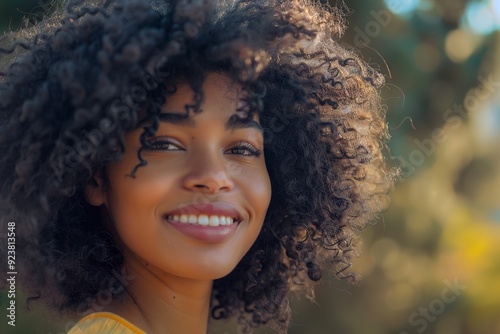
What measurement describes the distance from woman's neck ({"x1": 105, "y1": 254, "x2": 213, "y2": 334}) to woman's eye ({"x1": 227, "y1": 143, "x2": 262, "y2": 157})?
0.40 meters

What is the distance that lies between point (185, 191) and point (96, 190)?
11.3 inches

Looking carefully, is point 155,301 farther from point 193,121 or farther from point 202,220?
point 193,121

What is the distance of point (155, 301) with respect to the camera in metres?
2.29

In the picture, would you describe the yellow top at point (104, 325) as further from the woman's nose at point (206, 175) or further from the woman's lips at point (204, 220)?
the woman's nose at point (206, 175)

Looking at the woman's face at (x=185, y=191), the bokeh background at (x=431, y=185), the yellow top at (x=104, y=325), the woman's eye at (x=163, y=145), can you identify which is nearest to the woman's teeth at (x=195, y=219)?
the woman's face at (x=185, y=191)

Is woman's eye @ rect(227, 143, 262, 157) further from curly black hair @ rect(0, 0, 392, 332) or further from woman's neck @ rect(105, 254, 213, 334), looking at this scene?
woman's neck @ rect(105, 254, 213, 334)

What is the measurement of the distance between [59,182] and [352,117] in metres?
1.04

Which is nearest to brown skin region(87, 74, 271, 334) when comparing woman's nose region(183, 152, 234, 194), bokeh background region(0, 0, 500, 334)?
woman's nose region(183, 152, 234, 194)

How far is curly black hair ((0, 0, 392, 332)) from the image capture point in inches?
83.8

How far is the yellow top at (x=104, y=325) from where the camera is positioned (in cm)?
210

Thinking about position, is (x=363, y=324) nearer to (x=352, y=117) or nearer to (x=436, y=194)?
(x=436, y=194)

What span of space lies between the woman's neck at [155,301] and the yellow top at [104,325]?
0.07m

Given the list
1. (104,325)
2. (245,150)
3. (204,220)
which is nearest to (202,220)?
(204,220)

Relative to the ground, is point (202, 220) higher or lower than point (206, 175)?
lower
